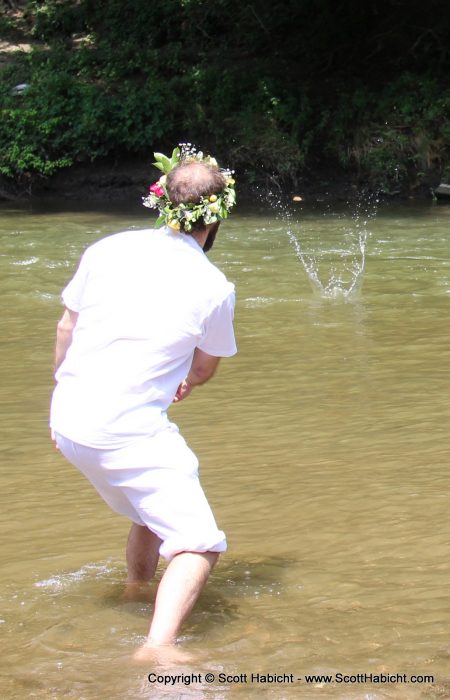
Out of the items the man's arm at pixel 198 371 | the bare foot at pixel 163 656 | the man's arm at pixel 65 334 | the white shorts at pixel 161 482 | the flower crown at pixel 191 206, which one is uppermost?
the flower crown at pixel 191 206

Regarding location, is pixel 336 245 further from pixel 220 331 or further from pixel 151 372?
pixel 151 372

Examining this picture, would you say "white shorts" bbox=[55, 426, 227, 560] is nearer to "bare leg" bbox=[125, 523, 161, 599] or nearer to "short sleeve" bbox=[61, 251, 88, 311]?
"bare leg" bbox=[125, 523, 161, 599]

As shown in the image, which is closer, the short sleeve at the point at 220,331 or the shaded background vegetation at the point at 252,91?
the short sleeve at the point at 220,331

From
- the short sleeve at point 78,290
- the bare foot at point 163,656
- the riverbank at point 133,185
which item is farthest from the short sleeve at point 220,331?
the riverbank at point 133,185

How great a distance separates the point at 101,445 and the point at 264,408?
149 inches

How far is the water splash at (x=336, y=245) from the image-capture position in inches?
490

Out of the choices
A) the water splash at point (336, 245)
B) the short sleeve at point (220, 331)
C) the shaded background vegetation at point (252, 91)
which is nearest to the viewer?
the short sleeve at point (220, 331)

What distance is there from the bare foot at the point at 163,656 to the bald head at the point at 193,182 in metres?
1.55

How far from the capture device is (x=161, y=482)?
3.78m

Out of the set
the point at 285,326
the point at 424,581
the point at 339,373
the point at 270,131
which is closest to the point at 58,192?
the point at 270,131

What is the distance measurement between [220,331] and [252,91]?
20.1 meters

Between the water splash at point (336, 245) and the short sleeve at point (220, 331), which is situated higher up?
the short sleeve at point (220, 331)

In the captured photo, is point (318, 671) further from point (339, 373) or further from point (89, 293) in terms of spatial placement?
point (339, 373)

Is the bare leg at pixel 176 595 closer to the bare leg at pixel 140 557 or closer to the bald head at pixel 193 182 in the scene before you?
the bare leg at pixel 140 557
